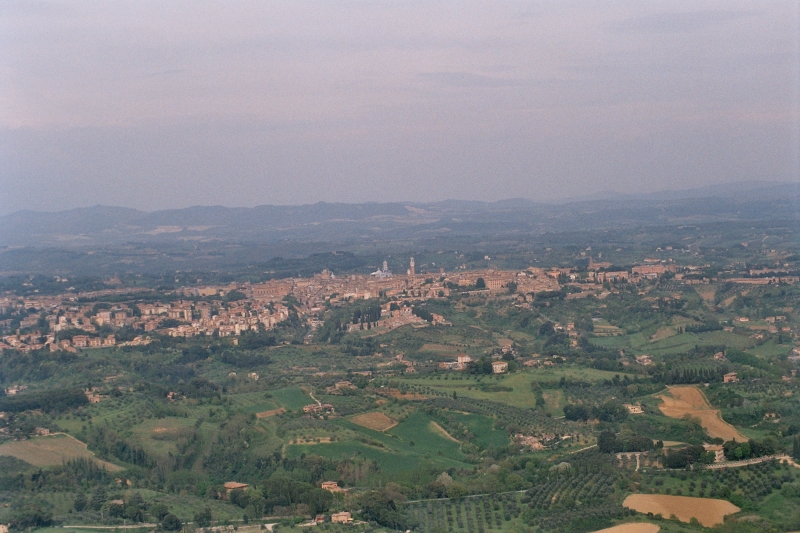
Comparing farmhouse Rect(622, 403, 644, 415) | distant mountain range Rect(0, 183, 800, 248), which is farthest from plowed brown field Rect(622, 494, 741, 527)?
distant mountain range Rect(0, 183, 800, 248)

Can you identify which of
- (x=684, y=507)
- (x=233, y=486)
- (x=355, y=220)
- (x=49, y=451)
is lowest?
(x=233, y=486)

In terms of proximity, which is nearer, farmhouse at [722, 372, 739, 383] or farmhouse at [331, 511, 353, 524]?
farmhouse at [331, 511, 353, 524]

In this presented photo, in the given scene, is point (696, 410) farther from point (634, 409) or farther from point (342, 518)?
point (342, 518)

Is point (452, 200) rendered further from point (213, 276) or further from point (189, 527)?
Answer: point (189, 527)

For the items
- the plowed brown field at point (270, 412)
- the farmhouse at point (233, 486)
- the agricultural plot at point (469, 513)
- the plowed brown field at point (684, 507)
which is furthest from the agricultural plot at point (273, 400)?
the plowed brown field at point (684, 507)

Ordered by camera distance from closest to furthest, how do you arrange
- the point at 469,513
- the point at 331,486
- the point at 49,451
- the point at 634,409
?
1. the point at 469,513
2. the point at 331,486
3. the point at 49,451
4. the point at 634,409

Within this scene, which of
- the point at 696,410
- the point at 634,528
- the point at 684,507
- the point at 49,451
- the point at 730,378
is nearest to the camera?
the point at 634,528

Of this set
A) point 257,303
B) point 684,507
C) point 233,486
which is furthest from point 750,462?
point 257,303

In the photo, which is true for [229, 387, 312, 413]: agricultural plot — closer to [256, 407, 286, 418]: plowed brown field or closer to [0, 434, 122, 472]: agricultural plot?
[256, 407, 286, 418]: plowed brown field
